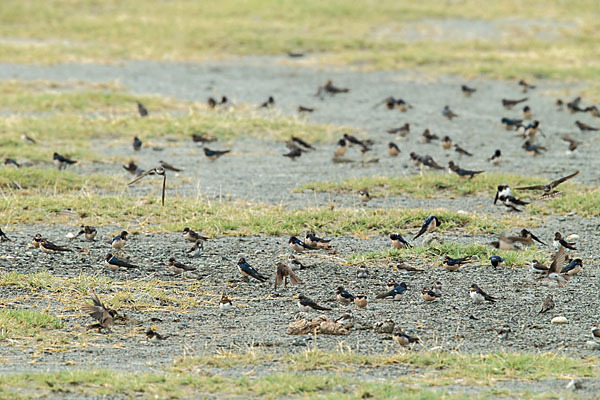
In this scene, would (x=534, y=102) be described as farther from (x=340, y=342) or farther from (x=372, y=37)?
(x=340, y=342)

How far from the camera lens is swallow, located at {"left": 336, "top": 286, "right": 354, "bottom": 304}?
864 centimetres

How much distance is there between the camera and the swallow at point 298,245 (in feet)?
33.8

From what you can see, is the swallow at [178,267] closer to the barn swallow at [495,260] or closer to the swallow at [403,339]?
the swallow at [403,339]

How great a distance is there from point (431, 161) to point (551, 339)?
7.77 m

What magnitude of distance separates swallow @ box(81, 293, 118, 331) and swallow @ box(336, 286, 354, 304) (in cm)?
205

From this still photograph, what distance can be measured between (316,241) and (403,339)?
3116 mm

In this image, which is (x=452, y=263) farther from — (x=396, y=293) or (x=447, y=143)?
(x=447, y=143)

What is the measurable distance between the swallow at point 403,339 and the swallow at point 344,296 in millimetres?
1082

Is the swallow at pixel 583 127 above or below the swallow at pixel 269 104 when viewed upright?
above

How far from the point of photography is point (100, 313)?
806cm

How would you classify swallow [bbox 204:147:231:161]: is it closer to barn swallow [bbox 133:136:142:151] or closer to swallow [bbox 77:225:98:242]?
barn swallow [bbox 133:136:142:151]

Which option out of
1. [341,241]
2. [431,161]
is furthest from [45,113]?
[341,241]

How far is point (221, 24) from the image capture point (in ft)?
108

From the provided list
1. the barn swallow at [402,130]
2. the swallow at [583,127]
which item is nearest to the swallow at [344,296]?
the barn swallow at [402,130]
